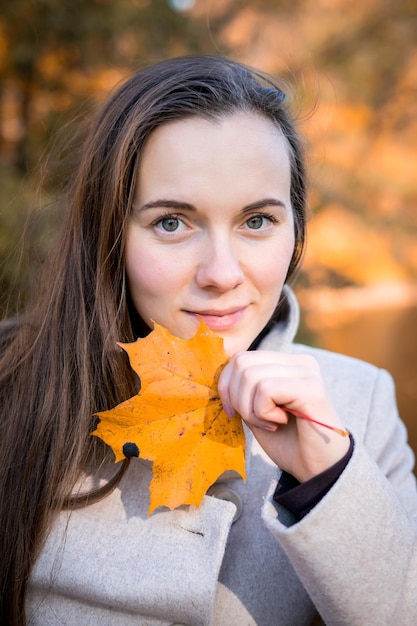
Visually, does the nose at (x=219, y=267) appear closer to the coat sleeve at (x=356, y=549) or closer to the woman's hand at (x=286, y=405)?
the woman's hand at (x=286, y=405)

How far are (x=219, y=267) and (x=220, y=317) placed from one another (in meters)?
0.13

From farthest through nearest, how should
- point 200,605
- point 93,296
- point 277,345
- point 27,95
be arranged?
1. point 27,95
2. point 277,345
3. point 93,296
4. point 200,605

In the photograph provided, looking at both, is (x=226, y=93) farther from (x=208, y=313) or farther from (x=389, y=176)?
(x=389, y=176)

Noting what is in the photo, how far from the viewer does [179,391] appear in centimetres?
106

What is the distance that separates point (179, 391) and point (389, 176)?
1035cm

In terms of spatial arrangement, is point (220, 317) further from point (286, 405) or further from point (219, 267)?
point (286, 405)

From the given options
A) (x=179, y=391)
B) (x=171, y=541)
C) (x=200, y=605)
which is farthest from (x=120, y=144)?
(x=200, y=605)

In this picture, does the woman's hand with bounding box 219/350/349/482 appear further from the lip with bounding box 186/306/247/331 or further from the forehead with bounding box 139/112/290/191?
the forehead with bounding box 139/112/290/191

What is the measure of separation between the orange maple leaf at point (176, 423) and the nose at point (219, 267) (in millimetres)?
146

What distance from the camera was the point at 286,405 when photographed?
100 cm

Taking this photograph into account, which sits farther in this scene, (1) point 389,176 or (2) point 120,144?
(1) point 389,176

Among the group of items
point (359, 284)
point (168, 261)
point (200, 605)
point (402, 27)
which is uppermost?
point (402, 27)

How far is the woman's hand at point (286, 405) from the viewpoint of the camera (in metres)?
0.98

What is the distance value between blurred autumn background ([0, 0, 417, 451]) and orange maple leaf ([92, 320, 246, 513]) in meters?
0.76
